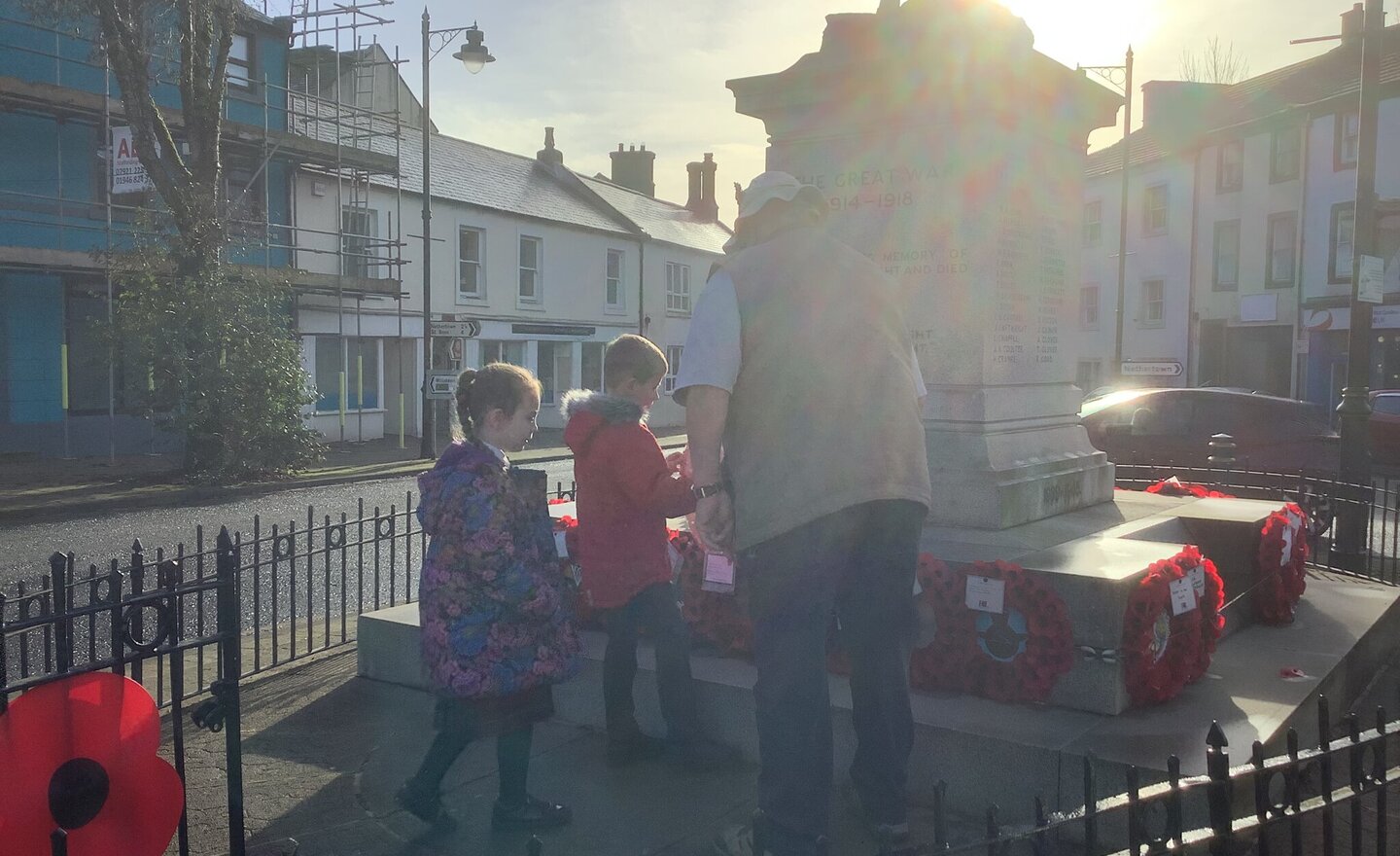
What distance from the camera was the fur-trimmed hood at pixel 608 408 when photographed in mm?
4453

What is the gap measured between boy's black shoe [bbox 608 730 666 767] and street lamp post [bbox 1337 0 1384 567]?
723 cm

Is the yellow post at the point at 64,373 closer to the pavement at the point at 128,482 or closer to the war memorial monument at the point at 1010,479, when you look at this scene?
the pavement at the point at 128,482

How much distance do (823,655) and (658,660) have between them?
4.59 ft

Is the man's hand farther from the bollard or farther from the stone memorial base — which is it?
the bollard

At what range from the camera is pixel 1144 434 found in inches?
586

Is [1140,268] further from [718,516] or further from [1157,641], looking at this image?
[718,516]

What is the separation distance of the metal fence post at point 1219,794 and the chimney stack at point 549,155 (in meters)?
39.5

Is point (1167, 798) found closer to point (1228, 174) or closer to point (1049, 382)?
point (1049, 382)

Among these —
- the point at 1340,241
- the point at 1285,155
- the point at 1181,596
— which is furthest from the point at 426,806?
the point at 1285,155

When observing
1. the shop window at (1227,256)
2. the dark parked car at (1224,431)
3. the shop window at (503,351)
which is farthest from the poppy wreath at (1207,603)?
the shop window at (1227,256)

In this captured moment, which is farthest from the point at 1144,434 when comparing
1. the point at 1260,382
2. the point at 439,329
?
the point at 1260,382

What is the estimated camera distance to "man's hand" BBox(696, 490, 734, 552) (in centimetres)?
352

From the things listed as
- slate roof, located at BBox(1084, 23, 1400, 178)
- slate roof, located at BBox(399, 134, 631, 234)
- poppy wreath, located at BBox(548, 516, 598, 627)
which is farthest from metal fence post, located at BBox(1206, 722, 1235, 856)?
slate roof, located at BBox(1084, 23, 1400, 178)

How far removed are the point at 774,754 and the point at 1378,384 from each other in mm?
32191
